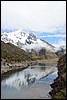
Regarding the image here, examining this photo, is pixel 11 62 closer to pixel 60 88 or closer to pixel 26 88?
pixel 26 88

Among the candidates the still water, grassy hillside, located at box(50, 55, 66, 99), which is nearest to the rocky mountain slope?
the still water

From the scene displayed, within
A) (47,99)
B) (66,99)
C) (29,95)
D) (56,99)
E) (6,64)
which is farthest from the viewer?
(6,64)

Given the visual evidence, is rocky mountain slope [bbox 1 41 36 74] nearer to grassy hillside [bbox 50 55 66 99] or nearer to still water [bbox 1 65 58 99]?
still water [bbox 1 65 58 99]

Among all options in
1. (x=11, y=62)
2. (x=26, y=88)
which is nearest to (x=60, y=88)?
(x=26, y=88)

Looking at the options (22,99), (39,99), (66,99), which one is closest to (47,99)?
(39,99)

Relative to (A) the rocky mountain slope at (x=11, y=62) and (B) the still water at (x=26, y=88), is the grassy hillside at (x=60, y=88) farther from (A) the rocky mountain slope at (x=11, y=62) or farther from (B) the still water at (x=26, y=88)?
(A) the rocky mountain slope at (x=11, y=62)

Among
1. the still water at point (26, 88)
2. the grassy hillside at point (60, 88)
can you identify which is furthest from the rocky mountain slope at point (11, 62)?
the grassy hillside at point (60, 88)

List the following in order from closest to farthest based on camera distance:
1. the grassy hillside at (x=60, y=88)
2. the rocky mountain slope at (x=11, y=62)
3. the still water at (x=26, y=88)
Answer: the grassy hillside at (x=60, y=88) → the still water at (x=26, y=88) → the rocky mountain slope at (x=11, y=62)

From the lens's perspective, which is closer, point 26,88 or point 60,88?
point 60,88

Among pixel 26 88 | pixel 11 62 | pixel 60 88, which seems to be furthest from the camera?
pixel 11 62

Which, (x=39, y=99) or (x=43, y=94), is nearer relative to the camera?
(x=39, y=99)

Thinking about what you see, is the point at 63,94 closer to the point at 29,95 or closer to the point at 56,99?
the point at 56,99
